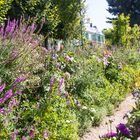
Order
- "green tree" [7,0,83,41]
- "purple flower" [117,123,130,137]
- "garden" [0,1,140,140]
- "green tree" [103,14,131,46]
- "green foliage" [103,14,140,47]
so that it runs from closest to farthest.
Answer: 1. "purple flower" [117,123,130,137]
2. "garden" [0,1,140,140]
3. "green tree" [7,0,83,41]
4. "green foliage" [103,14,140,47]
5. "green tree" [103,14,131,46]

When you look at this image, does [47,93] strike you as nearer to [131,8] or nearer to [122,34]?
[122,34]

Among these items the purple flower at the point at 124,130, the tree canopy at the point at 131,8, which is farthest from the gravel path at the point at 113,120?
the tree canopy at the point at 131,8

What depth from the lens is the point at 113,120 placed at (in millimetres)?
7738

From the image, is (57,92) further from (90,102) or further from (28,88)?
(90,102)

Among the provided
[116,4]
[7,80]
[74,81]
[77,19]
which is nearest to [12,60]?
[7,80]

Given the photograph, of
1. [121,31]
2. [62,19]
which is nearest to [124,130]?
[62,19]

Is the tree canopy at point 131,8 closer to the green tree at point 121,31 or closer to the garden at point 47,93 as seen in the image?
the green tree at point 121,31

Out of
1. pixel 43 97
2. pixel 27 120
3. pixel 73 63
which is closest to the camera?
pixel 27 120

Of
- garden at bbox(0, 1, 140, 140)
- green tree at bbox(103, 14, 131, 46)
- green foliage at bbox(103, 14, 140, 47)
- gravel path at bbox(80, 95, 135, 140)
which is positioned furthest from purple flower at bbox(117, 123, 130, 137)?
green tree at bbox(103, 14, 131, 46)

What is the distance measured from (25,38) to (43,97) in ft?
3.66

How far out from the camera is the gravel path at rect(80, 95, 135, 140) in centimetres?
707

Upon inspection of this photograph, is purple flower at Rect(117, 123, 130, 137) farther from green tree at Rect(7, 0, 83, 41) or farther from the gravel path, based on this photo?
green tree at Rect(7, 0, 83, 41)

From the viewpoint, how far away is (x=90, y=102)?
8422mm

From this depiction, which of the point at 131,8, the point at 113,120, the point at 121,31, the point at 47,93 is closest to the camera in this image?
the point at 47,93
